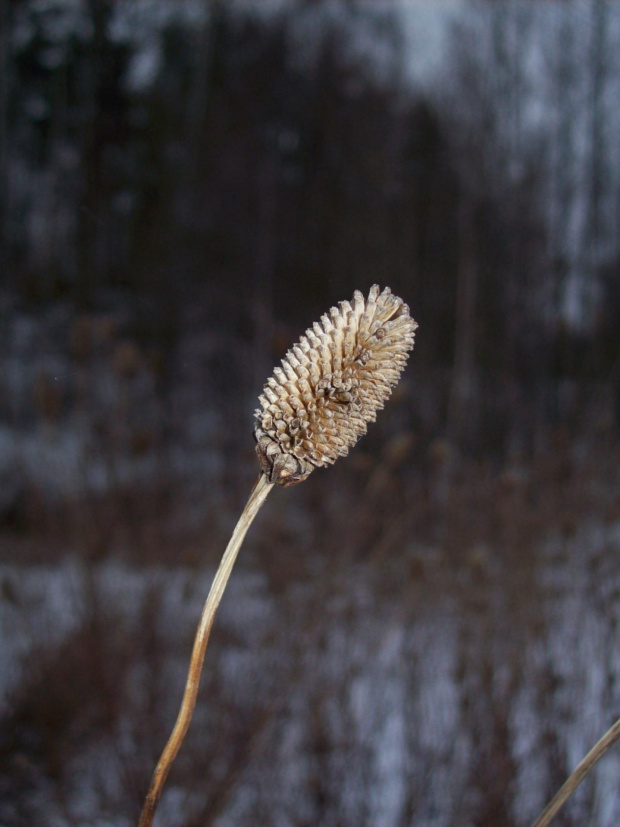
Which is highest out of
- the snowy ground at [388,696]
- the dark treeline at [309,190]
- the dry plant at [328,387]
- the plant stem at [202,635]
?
the dark treeline at [309,190]

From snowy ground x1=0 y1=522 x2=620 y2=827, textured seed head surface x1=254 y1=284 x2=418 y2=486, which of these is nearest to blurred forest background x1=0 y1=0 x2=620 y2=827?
snowy ground x1=0 y1=522 x2=620 y2=827

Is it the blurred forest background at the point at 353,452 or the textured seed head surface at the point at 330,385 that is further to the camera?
the blurred forest background at the point at 353,452

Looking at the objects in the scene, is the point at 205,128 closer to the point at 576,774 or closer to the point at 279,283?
the point at 279,283

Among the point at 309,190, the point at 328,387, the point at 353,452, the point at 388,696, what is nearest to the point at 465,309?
the point at 353,452

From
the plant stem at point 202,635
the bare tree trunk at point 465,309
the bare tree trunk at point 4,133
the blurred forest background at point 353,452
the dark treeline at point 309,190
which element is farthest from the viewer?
the bare tree trunk at point 4,133

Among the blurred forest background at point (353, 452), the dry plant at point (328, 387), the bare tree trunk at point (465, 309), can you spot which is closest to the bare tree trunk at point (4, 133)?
the blurred forest background at point (353, 452)

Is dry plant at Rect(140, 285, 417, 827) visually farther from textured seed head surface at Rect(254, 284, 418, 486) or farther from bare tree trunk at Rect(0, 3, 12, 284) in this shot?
bare tree trunk at Rect(0, 3, 12, 284)

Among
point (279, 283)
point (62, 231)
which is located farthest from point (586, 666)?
point (62, 231)

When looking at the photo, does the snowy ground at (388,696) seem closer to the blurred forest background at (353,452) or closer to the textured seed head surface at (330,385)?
the blurred forest background at (353,452)
